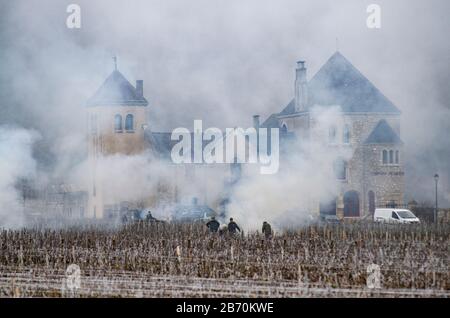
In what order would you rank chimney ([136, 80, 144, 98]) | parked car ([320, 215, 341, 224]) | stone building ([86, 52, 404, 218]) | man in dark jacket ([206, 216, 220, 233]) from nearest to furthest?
man in dark jacket ([206, 216, 220, 233]) → parked car ([320, 215, 341, 224]) → stone building ([86, 52, 404, 218]) → chimney ([136, 80, 144, 98])

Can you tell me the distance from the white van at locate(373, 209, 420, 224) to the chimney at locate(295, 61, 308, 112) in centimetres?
674

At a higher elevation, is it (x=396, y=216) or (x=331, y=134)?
(x=331, y=134)

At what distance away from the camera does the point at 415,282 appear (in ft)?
44.9

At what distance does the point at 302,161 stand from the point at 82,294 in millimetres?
18244

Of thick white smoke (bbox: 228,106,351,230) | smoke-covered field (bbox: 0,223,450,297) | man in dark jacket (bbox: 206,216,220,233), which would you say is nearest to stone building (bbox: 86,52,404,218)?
thick white smoke (bbox: 228,106,351,230)

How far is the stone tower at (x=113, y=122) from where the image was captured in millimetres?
29547

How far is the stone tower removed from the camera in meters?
29.5

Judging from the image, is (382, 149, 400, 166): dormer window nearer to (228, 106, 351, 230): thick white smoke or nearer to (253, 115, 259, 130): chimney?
(228, 106, 351, 230): thick white smoke

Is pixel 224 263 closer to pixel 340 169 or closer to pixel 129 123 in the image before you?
pixel 129 123

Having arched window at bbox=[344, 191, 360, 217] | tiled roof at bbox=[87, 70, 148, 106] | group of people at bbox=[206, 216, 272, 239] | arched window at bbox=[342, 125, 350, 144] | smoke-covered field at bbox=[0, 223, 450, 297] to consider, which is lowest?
smoke-covered field at bbox=[0, 223, 450, 297]

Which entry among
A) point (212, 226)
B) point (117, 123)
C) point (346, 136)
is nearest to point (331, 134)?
point (346, 136)

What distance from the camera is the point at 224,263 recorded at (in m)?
15.8

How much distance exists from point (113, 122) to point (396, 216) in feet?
34.3
